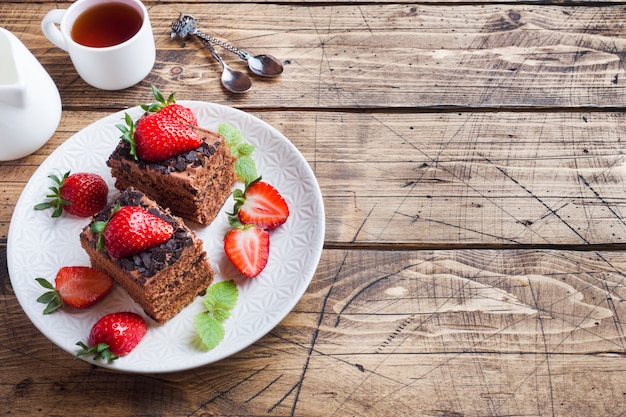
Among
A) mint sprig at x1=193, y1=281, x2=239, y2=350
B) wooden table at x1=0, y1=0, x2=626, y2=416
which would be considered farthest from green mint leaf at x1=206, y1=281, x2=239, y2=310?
wooden table at x1=0, y1=0, x2=626, y2=416

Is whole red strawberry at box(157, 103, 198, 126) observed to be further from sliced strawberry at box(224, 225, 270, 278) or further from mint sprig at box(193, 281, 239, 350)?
mint sprig at box(193, 281, 239, 350)

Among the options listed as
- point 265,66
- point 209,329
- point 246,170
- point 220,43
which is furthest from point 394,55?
point 209,329

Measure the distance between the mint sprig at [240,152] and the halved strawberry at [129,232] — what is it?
31 centimetres

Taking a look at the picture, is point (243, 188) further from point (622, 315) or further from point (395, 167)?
point (622, 315)

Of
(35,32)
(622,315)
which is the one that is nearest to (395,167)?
(622,315)

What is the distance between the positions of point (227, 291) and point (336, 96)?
702 mm

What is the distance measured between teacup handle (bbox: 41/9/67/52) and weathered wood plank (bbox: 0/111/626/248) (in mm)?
206

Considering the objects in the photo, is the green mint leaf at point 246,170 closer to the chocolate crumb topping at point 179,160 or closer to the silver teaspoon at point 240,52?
the chocolate crumb topping at point 179,160

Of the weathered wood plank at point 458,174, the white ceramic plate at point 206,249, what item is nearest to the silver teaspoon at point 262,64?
the weathered wood plank at point 458,174

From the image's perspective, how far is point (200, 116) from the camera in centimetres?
172

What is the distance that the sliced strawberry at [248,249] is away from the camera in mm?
1486

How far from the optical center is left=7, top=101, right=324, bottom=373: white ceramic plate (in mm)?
1403

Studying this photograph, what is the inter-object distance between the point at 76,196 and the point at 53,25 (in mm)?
524

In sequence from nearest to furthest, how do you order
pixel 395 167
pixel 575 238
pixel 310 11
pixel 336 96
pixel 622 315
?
1. pixel 622 315
2. pixel 575 238
3. pixel 395 167
4. pixel 336 96
5. pixel 310 11
